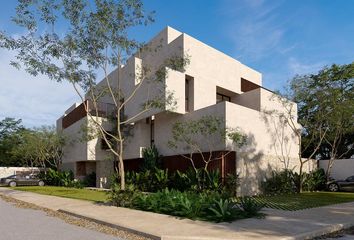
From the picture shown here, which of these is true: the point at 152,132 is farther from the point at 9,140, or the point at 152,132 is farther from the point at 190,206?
the point at 9,140

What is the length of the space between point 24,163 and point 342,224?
177 ft

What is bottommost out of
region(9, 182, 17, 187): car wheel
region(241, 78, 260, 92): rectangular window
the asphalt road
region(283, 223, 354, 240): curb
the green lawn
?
region(9, 182, 17, 187): car wheel

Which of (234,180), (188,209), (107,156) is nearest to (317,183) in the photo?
(234,180)

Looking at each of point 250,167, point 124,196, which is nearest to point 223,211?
point 124,196

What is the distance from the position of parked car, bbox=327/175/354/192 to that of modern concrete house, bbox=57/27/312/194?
2.14 m

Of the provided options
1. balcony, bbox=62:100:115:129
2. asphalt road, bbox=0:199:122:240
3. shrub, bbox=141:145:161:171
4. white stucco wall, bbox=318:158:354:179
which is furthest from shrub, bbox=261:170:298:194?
asphalt road, bbox=0:199:122:240

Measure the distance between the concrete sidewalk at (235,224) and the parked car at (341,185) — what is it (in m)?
13.4

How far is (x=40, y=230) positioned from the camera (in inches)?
435

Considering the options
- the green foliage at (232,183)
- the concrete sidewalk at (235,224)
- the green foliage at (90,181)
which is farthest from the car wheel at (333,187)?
the green foliage at (90,181)

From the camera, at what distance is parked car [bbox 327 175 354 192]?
2752 centimetres

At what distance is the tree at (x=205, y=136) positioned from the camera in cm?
2147

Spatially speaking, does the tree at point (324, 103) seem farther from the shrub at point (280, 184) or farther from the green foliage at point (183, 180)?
the green foliage at point (183, 180)

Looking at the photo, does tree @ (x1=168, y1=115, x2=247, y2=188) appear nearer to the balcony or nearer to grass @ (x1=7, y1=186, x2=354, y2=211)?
grass @ (x1=7, y1=186, x2=354, y2=211)

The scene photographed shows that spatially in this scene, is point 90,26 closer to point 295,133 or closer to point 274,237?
point 274,237
